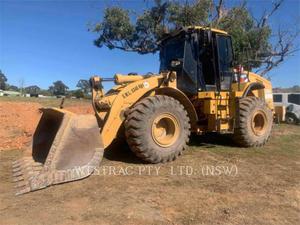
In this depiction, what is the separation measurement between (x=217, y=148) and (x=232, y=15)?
1092 cm

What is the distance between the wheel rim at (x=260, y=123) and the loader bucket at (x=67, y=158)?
4.45 meters

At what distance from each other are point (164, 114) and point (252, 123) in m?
2.71

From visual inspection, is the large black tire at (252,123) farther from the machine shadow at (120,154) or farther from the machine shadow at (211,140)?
the machine shadow at (120,154)

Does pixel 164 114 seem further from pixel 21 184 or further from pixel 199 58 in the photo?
pixel 21 184

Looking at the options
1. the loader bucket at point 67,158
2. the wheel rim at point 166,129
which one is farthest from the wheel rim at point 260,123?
the loader bucket at point 67,158

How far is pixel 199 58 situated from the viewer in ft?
25.3

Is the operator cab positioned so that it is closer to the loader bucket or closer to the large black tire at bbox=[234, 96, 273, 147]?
the large black tire at bbox=[234, 96, 273, 147]

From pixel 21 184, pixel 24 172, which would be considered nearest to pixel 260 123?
pixel 24 172

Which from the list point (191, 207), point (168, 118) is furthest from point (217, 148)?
point (191, 207)

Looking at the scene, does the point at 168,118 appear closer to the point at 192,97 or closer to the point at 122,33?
the point at 192,97

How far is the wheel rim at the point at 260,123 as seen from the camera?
838 centimetres

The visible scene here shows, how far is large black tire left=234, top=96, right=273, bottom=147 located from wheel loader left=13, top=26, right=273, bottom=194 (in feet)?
0.07

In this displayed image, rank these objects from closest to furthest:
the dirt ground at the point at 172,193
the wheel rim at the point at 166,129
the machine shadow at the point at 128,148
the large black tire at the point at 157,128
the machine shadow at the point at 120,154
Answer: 1. the dirt ground at the point at 172,193
2. the large black tire at the point at 157,128
3. the wheel rim at the point at 166,129
4. the machine shadow at the point at 120,154
5. the machine shadow at the point at 128,148

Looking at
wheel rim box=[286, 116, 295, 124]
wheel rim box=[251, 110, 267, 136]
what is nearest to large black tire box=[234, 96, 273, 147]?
wheel rim box=[251, 110, 267, 136]
